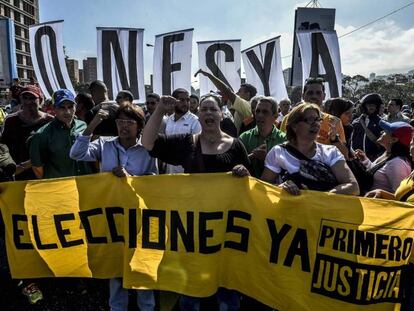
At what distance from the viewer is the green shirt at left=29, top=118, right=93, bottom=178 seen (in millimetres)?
3422

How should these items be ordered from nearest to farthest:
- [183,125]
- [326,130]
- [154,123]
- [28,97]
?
[154,123], [326,130], [28,97], [183,125]

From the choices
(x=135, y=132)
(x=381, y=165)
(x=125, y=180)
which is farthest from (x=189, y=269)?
(x=381, y=165)

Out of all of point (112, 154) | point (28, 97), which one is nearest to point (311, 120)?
point (112, 154)

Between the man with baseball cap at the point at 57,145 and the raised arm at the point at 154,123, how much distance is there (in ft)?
3.25

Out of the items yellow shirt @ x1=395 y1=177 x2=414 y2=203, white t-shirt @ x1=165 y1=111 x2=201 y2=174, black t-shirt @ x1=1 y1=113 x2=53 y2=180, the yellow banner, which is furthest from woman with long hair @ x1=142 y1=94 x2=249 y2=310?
white t-shirt @ x1=165 y1=111 x2=201 y2=174

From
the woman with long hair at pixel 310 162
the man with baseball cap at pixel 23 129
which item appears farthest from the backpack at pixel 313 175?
the man with baseball cap at pixel 23 129

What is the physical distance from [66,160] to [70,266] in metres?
0.98

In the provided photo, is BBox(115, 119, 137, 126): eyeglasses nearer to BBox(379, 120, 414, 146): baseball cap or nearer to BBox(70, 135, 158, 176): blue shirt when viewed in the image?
BBox(70, 135, 158, 176): blue shirt

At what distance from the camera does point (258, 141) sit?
3.49m

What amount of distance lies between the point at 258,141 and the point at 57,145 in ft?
6.22

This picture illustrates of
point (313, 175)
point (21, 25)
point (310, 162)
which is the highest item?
point (21, 25)

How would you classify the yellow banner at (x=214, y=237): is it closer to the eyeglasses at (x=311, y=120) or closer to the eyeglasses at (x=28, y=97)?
the eyeglasses at (x=311, y=120)

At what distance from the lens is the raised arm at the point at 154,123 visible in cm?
290

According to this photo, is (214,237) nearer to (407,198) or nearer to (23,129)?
(407,198)
